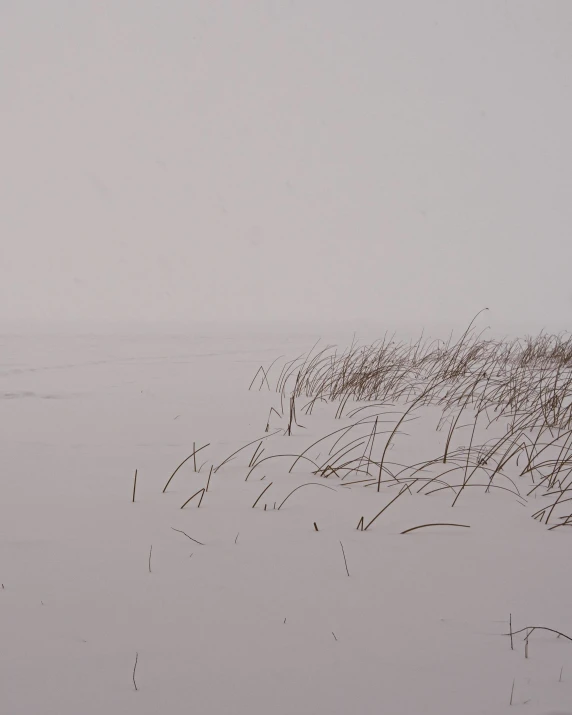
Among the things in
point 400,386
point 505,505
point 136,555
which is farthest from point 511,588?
point 400,386

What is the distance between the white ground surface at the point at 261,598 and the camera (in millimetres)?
1086

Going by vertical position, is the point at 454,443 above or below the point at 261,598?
above

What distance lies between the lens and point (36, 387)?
5418 mm

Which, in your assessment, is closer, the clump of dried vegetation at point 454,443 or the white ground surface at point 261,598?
the white ground surface at point 261,598

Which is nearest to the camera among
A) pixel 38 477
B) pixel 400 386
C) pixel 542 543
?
pixel 542 543

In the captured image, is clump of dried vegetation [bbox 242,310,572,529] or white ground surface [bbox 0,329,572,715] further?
clump of dried vegetation [bbox 242,310,572,529]

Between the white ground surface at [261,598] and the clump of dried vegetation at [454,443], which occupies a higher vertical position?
the clump of dried vegetation at [454,443]

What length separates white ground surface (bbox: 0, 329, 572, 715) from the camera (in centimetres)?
109

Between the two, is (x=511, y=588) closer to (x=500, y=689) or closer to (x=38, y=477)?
(x=500, y=689)

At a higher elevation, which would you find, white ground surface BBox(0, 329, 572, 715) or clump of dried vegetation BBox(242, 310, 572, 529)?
clump of dried vegetation BBox(242, 310, 572, 529)

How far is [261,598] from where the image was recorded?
1429 mm

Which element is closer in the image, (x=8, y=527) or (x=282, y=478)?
(x=8, y=527)

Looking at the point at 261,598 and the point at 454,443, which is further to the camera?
the point at 454,443

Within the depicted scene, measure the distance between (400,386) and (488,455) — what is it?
2616 millimetres
